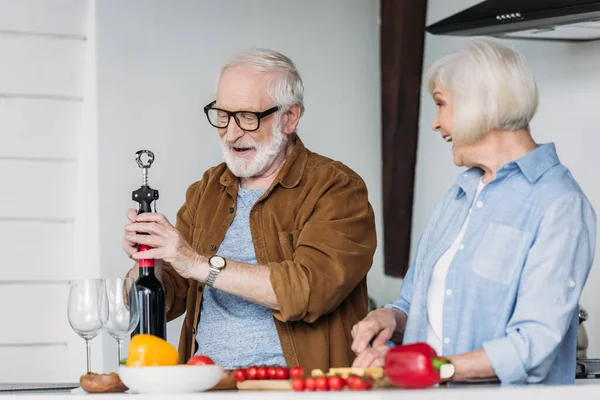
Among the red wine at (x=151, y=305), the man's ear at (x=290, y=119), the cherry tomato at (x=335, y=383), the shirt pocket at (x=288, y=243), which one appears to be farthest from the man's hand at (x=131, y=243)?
the cherry tomato at (x=335, y=383)

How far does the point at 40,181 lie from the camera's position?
4.14 meters

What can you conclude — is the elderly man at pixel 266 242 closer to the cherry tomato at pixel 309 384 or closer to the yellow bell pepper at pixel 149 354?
the yellow bell pepper at pixel 149 354

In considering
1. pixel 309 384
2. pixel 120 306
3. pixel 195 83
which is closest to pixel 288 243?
pixel 120 306

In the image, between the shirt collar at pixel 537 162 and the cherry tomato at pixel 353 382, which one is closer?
the cherry tomato at pixel 353 382

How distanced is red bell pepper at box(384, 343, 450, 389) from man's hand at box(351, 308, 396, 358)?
34cm

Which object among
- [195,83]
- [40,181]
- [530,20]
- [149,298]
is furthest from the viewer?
[195,83]

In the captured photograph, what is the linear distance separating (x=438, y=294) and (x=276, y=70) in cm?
89

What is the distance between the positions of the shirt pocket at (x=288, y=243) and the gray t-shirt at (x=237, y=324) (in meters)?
0.08

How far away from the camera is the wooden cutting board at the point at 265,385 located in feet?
6.37

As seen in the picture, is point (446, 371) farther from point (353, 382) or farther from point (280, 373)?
point (280, 373)

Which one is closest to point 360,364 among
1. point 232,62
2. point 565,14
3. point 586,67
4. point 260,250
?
point 260,250

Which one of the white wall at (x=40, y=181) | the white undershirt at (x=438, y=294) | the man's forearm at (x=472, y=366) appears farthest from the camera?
the white wall at (x=40, y=181)

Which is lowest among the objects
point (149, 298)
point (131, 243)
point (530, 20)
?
point (149, 298)

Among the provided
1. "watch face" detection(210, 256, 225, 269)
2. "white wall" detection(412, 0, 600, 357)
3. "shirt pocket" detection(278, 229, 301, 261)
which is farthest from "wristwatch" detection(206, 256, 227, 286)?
"white wall" detection(412, 0, 600, 357)
